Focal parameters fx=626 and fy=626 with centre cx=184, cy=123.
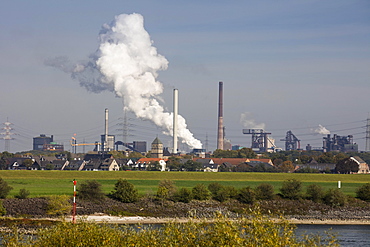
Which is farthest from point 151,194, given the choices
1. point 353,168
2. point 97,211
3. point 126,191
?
point 353,168

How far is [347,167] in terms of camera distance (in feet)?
456

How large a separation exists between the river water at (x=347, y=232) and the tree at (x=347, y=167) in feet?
274

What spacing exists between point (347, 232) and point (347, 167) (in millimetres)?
90498

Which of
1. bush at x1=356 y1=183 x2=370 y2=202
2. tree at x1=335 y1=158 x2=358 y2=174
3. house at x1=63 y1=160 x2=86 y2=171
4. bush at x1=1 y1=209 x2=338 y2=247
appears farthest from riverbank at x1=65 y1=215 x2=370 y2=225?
house at x1=63 y1=160 x2=86 y2=171

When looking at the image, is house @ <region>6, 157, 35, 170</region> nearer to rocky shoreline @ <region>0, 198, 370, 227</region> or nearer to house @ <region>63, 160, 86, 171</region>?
house @ <region>63, 160, 86, 171</region>

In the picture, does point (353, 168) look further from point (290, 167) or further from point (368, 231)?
point (368, 231)

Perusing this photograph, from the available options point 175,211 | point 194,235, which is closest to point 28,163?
point 175,211

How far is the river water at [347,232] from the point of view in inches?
1758

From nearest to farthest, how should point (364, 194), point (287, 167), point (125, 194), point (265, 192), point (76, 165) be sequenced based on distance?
point (125, 194) < point (265, 192) < point (364, 194) < point (287, 167) < point (76, 165)

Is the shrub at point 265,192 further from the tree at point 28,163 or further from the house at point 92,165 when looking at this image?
the tree at point 28,163

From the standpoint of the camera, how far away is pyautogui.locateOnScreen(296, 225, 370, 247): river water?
44.7m

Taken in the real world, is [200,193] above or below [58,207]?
above

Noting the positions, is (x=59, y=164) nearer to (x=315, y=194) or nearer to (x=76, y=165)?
(x=76, y=165)

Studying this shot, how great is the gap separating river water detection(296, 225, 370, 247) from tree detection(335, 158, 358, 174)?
83.5 m
